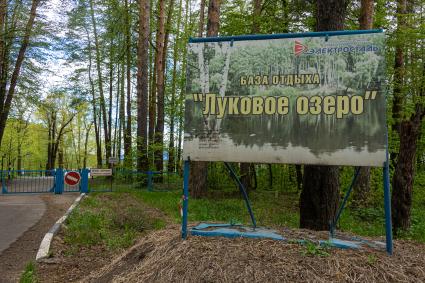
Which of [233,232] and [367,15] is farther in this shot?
[367,15]

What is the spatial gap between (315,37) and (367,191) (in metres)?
10.2

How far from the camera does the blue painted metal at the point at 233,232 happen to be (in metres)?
4.23

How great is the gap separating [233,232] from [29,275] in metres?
3.14

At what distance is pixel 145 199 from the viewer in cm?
1481

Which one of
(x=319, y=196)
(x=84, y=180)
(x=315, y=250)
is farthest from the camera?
(x=84, y=180)

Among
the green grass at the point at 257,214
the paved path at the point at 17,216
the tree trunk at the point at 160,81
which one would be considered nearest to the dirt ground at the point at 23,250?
the paved path at the point at 17,216

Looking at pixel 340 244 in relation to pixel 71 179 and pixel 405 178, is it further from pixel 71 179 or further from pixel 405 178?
pixel 71 179

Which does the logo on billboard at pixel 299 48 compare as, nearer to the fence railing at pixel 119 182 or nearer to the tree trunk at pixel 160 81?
the fence railing at pixel 119 182

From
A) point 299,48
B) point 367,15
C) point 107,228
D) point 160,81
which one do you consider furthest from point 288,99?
point 160,81

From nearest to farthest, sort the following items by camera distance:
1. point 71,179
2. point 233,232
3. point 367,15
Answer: point 233,232 → point 367,15 → point 71,179

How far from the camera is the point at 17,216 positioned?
1124 cm

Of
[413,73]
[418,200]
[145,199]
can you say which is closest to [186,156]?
[413,73]

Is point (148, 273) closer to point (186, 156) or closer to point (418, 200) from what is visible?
point (186, 156)

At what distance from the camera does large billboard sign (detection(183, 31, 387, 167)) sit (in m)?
3.96
